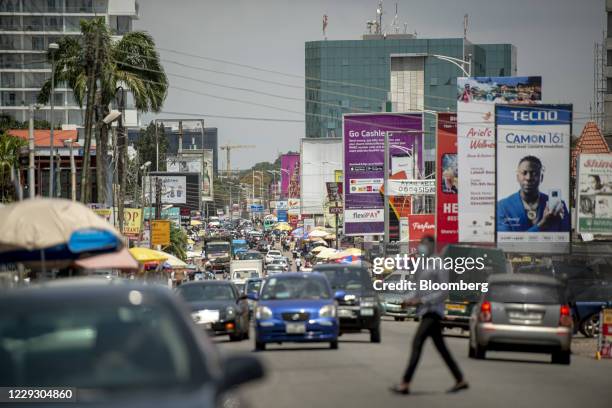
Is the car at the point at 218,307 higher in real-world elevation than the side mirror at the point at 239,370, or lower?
lower

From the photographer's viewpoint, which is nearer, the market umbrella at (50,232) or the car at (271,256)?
the market umbrella at (50,232)

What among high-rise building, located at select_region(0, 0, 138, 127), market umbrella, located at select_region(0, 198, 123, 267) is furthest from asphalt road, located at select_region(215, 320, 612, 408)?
high-rise building, located at select_region(0, 0, 138, 127)

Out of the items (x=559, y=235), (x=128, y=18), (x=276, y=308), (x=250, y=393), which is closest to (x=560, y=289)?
(x=276, y=308)

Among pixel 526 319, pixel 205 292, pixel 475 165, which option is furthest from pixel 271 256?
pixel 526 319

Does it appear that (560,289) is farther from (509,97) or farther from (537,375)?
(509,97)

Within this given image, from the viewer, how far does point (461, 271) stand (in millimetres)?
35938

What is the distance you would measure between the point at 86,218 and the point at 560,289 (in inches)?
363

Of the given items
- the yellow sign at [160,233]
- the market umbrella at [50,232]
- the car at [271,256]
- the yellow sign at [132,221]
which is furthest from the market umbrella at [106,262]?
the car at [271,256]

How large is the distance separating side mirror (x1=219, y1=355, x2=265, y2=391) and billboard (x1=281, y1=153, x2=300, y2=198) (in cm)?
13915

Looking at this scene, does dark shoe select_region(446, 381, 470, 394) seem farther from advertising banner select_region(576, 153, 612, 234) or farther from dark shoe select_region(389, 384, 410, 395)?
advertising banner select_region(576, 153, 612, 234)

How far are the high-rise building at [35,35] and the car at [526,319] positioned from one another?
391ft

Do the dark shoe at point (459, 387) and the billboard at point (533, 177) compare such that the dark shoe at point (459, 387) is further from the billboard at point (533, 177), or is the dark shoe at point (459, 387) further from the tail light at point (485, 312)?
the billboard at point (533, 177)

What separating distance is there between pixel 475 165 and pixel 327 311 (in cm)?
2715

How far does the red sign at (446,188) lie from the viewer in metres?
54.9
